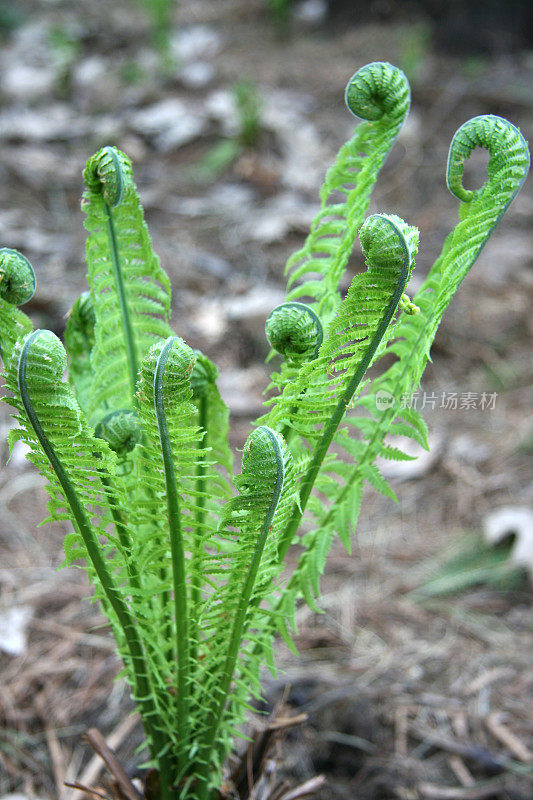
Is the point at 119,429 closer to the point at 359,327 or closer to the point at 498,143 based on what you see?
the point at 359,327

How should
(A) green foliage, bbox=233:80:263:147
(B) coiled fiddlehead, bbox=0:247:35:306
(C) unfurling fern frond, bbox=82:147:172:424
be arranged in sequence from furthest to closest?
(A) green foliage, bbox=233:80:263:147 < (C) unfurling fern frond, bbox=82:147:172:424 < (B) coiled fiddlehead, bbox=0:247:35:306

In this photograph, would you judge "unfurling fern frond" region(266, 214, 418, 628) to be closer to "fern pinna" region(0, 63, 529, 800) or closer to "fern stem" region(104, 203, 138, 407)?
"fern pinna" region(0, 63, 529, 800)

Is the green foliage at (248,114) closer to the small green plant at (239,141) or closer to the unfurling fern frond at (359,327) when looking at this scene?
the small green plant at (239,141)

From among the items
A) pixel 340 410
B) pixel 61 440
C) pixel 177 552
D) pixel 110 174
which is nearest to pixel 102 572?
pixel 177 552

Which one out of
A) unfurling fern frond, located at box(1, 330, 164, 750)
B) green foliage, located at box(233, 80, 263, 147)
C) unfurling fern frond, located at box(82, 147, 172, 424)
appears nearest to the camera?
unfurling fern frond, located at box(1, 330, 164, 750)

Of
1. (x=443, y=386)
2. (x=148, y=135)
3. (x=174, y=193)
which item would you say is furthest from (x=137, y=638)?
(x=148, y=135)

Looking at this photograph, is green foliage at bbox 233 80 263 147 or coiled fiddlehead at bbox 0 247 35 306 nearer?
coiled fiddlehead at bbox 0 247 35 306

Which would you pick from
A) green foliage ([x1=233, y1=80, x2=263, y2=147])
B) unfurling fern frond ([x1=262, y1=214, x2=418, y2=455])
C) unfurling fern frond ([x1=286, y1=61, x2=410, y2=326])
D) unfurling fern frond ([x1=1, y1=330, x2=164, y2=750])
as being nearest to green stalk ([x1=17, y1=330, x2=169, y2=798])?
unfurling fern frond ([x1=1, y1=330, x2=164, y2=750])
